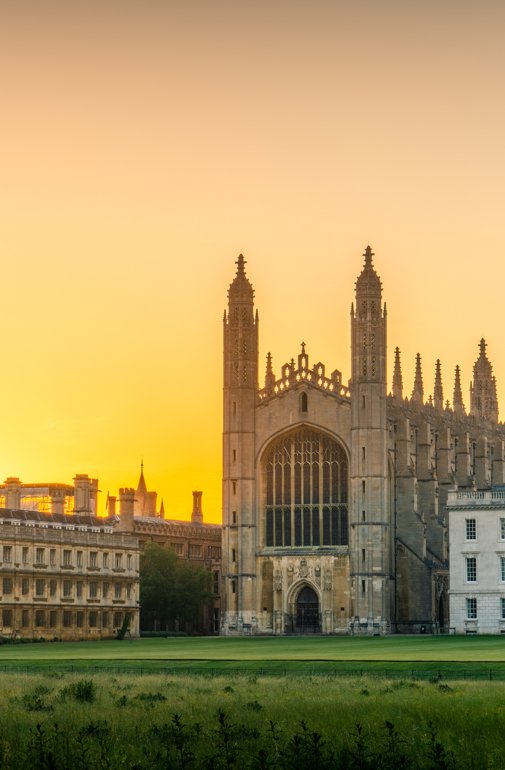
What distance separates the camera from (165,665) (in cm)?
6378

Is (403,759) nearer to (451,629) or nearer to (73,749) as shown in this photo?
(73,749)

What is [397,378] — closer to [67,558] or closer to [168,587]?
[168,587]

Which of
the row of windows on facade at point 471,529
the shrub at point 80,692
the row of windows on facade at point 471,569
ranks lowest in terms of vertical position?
the shrub at point 80,692

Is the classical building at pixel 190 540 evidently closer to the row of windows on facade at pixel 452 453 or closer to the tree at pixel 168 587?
the tree at pixel 168 587

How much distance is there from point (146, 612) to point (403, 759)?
333ft

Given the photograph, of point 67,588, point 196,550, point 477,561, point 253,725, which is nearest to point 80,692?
point 253,725

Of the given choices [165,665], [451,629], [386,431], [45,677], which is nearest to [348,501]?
[386,431]

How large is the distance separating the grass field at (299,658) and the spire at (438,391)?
53424 mm

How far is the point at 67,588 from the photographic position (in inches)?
4577

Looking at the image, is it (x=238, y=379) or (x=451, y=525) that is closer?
(x=451, y=525)

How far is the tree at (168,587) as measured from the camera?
12975 centimetres

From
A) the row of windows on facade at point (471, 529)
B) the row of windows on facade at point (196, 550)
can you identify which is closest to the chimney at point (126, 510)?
the row of windows on facade at point (196, 550)

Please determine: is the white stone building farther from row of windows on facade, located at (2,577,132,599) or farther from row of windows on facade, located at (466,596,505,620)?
row of windows on facade, located at (2,577,132,599)

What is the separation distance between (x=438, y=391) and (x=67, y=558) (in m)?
44.8
